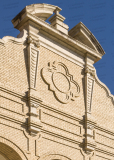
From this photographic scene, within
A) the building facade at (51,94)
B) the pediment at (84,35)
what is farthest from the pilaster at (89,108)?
the pediment at (84,35)

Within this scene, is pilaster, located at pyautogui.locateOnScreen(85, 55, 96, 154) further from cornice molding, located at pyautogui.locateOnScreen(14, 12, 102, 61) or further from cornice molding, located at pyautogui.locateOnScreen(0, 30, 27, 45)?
cornice molding, located at pyautogui.locateOnScreen(0, 30, 27, 45)

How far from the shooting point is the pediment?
1686 centimetres

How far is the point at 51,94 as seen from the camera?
14.6 m

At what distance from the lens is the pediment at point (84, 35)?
16859 millimetres

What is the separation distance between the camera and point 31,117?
13227 mm

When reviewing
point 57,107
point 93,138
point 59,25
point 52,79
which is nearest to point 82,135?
point 93,138

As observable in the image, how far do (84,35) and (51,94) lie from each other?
387 centimetres

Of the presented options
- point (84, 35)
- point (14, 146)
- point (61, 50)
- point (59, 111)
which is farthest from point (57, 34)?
point (14, 146)

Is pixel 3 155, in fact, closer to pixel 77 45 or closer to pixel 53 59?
pixel 53 59

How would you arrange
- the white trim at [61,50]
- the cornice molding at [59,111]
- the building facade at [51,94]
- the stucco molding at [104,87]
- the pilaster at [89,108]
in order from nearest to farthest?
the building facade at [51,94]
the cornice molding at [59,111]
the pilaster at [89,108]
the white trim at [61,50]
the stucco molding at [104,87]

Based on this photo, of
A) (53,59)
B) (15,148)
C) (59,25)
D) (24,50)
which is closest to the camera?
(15,148)

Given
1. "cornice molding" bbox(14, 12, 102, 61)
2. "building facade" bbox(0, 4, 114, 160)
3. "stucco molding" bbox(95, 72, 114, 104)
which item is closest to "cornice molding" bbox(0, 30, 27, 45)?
"building facade" bbox(0, 4, 114, 160)

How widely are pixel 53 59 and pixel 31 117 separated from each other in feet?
10.4

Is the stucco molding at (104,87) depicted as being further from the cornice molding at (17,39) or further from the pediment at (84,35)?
the cornice molding at (17,39)
